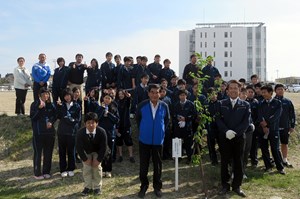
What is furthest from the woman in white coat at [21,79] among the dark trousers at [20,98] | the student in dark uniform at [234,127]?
the student in dark uniform at [234,127]

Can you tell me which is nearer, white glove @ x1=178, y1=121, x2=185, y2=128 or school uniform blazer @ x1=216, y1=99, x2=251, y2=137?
school uniform blazer @ x1=216, y1=99, x2=251, y2=137

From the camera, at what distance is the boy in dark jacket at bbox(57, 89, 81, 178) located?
7.79 m

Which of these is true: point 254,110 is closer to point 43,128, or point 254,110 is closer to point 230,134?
point 230,134

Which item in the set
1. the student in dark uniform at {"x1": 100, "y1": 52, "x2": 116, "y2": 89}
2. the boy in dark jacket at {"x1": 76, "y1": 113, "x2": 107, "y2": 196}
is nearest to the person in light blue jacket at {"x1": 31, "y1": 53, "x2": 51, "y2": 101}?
the student in dark uniform at {"x1": 100, "y1": 52, "x2": 116, "y2": 89}

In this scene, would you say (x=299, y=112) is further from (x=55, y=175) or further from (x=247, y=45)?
(x=247, y=45)

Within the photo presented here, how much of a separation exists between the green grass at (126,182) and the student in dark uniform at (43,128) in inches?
14.0

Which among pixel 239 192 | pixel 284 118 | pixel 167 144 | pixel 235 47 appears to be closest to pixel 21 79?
pixel 167 144

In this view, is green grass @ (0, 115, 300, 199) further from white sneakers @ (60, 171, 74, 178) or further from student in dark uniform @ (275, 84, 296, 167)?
student in dark uniform @ (275, 84, 296, 167)

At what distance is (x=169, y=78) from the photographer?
10.9 m

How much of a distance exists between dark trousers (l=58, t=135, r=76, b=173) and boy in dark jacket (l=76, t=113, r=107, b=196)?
1172 millimetres

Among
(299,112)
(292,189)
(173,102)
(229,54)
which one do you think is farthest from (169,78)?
(229,54)

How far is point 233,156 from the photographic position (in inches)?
273

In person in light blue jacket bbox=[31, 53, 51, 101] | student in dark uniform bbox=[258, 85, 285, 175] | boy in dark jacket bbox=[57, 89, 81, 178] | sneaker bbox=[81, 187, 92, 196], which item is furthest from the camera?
person in light blue jacket bbox=[31, 53, 51, 101]

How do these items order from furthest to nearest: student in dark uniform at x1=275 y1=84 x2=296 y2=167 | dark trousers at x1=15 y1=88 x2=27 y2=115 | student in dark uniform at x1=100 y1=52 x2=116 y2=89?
student in dark uniform at x1=100 y1=52 x2=116 y2=89 → dark trousers at x1=15 y1=88 x2=27 y2=115 → student in dark uniform at x1=275 y1=84 x2=296 y2=167
